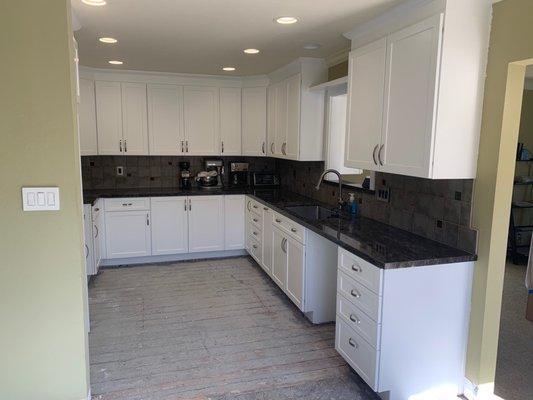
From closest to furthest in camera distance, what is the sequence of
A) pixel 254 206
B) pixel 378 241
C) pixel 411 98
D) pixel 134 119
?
pixel 411 98 < pixel 378 241 < pixel 254 206 < pixel 134 119

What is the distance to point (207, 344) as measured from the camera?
2969 millimetres

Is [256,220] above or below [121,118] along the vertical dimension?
below

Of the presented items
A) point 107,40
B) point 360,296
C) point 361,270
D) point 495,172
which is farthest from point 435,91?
point 107,40

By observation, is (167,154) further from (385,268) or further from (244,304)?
(385,268)

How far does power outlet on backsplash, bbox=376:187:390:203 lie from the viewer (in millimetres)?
3102

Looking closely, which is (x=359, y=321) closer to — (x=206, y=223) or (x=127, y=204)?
(x=206, y=223)

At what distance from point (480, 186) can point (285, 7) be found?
5.18 feet

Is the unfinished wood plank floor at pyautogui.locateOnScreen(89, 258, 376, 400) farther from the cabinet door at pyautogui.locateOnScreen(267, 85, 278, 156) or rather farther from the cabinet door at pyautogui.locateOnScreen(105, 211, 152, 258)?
the cabinet door at pyautogui.locateOnScreen(267, 85, 278, 156)

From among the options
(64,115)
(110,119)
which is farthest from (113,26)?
(110,119)

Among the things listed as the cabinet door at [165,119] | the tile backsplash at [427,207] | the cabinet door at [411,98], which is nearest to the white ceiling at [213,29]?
the cabinet door at [411,98]

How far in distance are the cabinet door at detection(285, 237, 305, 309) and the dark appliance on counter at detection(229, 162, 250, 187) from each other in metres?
2.15

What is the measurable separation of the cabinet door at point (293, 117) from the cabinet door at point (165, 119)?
59.6 inches

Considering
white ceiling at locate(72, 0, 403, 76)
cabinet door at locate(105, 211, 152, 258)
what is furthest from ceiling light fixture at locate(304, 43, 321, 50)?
cabinet door at locate(105, 211, 152, 258)

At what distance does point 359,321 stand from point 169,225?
9.96 feet
